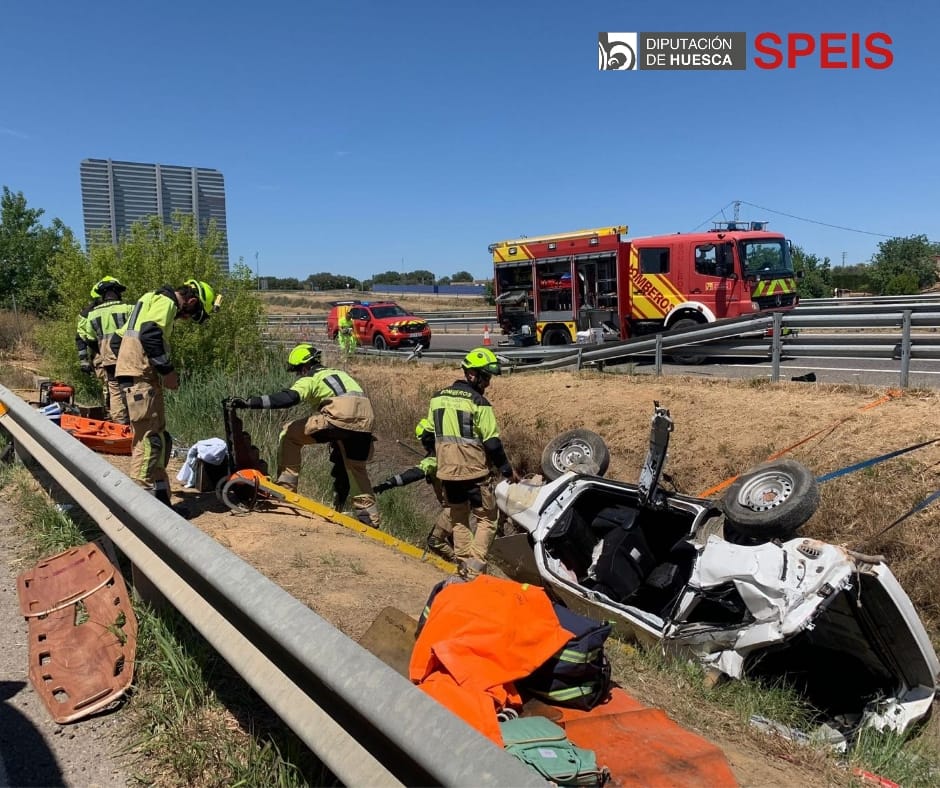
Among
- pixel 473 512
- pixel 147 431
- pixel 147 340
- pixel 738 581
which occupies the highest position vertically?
pixel 147 340

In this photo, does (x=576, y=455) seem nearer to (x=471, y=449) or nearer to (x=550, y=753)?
(x=471, y=449)

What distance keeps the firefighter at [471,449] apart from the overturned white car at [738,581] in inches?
17.9

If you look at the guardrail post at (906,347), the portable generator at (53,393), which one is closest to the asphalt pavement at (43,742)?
the portable generator at (53,393)

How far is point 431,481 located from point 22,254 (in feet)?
67.9

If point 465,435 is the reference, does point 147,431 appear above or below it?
above

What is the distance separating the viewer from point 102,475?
358 centimetres

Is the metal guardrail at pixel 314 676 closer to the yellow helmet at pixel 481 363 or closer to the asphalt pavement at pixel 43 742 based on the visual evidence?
the asphalt pavement at pixel 43 742

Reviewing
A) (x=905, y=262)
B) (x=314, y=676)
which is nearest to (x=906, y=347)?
(x=314, y=676)

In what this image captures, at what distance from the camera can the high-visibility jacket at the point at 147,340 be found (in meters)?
5.33

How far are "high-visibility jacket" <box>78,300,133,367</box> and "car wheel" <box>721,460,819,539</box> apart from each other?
615 cm

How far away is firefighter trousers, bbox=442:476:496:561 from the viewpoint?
6.34m

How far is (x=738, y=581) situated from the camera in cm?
402

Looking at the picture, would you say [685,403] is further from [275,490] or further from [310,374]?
[275,490]

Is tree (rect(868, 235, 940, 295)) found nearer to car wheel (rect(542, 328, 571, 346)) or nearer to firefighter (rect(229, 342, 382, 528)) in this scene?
car wheel (rect(542, 328, 571, 346))
